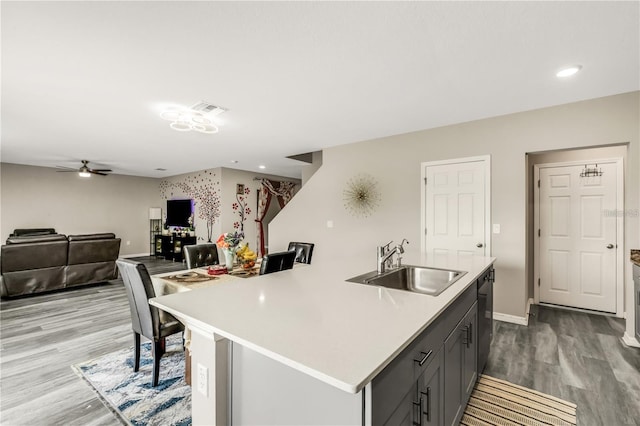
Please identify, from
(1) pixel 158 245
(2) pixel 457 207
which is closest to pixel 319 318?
(2) pixel 457 207

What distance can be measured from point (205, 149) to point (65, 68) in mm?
3095

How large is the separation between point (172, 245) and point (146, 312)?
6.64 m

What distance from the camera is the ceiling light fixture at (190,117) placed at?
10.8 feet

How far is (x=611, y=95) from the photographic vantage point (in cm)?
296

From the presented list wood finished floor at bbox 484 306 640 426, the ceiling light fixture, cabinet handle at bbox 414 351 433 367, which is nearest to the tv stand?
the ceiling light fixture

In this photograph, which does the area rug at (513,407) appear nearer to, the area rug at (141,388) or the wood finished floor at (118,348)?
the wood finished floor at (118,348)

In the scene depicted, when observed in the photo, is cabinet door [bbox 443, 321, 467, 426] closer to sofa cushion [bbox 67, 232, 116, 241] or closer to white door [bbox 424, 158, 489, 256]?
white door [bbox 424, 158, 489, 256]

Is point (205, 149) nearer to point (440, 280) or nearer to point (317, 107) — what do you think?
point (317, 107)

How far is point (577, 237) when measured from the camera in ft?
12.7

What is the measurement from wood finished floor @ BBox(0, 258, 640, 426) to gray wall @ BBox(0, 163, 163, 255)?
4.27 m

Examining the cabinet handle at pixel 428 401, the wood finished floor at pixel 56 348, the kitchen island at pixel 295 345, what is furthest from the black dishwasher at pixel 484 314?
the wood finished floor at pixel 56 348

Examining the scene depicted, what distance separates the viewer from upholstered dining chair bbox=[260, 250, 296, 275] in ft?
7.84

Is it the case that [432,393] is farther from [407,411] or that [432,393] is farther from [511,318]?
[511,318]

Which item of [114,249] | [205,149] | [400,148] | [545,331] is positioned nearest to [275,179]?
[205,149]
